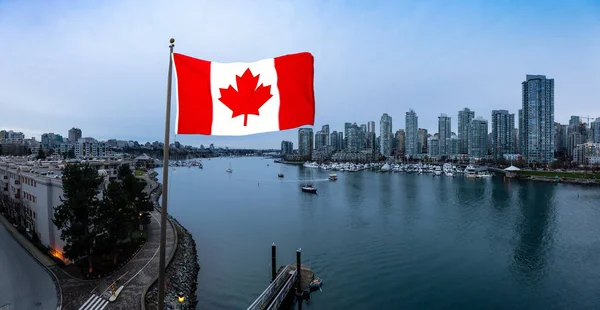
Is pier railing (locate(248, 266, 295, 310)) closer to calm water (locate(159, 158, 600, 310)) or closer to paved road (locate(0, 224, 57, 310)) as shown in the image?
calm water (locate(159, 158, 600, 310))

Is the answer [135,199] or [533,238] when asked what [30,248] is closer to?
[135,199]

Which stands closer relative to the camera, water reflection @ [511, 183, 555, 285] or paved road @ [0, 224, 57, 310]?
paved road @ [0, 224, 57, 310]

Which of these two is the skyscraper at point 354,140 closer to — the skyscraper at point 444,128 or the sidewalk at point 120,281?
the skyscraper at point 444,128

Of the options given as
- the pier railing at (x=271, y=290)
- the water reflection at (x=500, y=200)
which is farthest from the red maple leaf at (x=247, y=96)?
the water reflection at (x=500, y=200)

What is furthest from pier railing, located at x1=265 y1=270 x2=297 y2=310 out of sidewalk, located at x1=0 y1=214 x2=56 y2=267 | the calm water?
sidewalk, located at x1=0 y1=214 x2=56 y2=267

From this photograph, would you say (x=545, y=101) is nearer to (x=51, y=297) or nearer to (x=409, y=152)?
(x=409, y=152)

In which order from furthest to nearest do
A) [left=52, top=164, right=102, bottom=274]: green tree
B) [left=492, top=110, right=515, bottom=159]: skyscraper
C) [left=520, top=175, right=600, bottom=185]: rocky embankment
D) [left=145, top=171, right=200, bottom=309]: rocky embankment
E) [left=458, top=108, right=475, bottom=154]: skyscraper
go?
[left=458, top=108, right=475, bottom=154]: skyscraper → [left=492, top=110, right=515, bottom=159]: skyscraper → [left=520, top=175, right=600, bottom=185]: rocky embankment → [left=52, top=164, right=102, bottom=274]: green tree → [left=145, top=171, right=200, bottom=309]: rocky embankment
